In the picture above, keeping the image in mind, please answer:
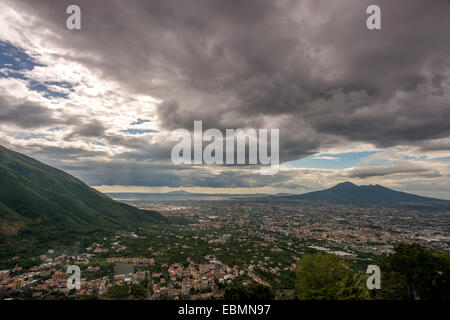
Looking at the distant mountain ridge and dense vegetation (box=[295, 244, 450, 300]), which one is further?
the distant mountain ridge

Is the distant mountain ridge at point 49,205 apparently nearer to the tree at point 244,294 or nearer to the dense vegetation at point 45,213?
the dense vegetation at point 45,213

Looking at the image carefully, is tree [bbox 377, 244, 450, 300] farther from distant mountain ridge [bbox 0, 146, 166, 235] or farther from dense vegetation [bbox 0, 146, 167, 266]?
distant mountain ridge [bbox 0, 146, 166, 235]

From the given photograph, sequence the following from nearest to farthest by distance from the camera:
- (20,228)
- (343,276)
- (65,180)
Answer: (343,276) < (20,228) < (65,180)

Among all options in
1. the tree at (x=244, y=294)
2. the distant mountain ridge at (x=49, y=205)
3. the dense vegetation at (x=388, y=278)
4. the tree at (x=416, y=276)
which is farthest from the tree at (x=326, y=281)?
the distant mountain ridge at (x=49, y=205)

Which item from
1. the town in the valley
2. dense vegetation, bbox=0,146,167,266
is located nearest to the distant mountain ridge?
dense vegetation, bbox=0,146,167,266

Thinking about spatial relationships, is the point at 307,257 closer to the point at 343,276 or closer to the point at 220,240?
the point at 343,276

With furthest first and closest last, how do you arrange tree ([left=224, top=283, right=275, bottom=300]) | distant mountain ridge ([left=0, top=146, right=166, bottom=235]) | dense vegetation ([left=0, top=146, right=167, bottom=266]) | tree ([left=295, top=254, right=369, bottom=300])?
distant mountain ridge ([left=0, top=146, right=166, bottom=235])
dense vegetation ([left=0, top=146, right=167, bottom=266])
tree ([left=224, top=283, right=275, bottom=300])
tree ([left=295, top=254, right=369, bottom=300])

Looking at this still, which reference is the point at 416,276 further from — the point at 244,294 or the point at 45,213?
the point at 45,213
